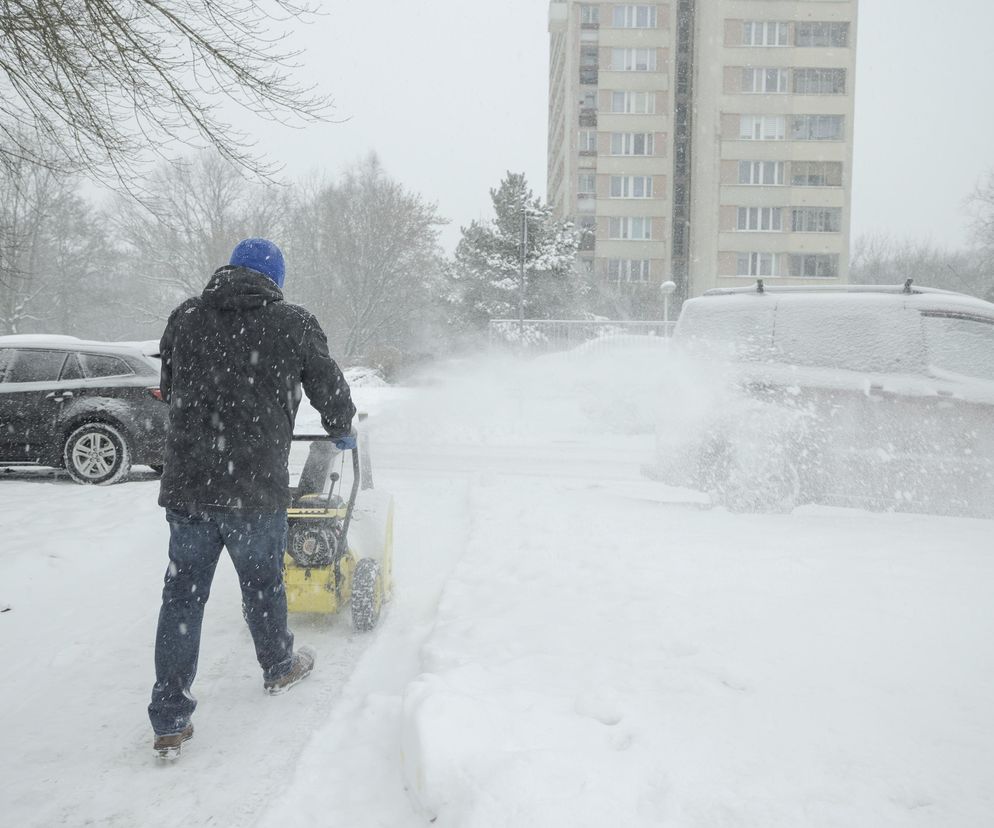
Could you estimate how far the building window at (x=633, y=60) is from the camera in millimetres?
50156

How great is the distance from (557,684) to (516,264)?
3147 cm

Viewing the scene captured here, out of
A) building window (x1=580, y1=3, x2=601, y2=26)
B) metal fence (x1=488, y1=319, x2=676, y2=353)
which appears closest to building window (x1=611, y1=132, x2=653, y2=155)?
building window (x1=580, y1=3, x2=601, y2=26)

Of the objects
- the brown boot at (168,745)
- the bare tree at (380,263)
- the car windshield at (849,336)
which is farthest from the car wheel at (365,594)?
the bare tree at (380,263)

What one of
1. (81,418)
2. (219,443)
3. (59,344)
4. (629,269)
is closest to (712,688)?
(219,443)

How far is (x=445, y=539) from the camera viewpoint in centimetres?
645

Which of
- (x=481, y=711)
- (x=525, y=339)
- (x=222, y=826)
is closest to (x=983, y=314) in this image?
(x=481, y=711)

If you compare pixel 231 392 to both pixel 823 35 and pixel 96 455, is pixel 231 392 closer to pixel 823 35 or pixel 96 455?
pixel 96 455

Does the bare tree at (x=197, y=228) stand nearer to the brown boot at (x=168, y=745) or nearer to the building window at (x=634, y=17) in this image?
the building window at (x=634, y=17)

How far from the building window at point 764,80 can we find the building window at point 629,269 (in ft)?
39.2

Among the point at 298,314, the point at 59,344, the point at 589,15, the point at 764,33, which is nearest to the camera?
the point at 298,314

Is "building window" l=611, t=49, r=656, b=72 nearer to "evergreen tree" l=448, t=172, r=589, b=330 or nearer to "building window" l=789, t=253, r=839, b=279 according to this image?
"building window" l=789, t=253, r=839, b=279

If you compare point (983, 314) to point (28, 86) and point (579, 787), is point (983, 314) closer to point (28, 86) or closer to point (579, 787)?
point (579, 787)

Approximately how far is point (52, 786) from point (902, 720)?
309 centimetres

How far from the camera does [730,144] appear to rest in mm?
46562
